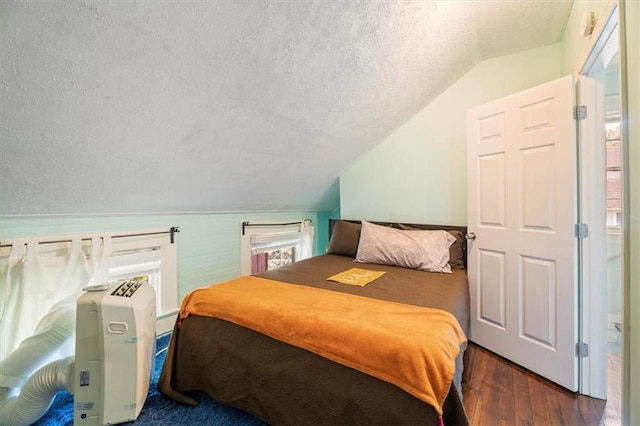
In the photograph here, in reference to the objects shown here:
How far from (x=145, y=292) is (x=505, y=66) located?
123 inches

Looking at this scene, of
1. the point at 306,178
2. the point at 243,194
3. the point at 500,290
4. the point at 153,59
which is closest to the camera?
the point at 153,59

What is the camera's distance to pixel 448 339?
1.02 meters

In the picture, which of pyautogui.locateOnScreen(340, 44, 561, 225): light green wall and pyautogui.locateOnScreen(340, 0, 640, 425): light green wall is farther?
pyautogui.locateOnScreen(340, 44, 561, 225): light green wall

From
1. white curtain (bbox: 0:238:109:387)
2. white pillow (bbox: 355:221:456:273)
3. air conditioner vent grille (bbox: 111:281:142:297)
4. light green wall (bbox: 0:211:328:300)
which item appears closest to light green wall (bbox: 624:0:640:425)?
white pillow (bbox: 355:221:456:273)

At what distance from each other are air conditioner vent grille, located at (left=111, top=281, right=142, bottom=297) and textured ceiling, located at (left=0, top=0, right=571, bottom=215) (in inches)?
25.6

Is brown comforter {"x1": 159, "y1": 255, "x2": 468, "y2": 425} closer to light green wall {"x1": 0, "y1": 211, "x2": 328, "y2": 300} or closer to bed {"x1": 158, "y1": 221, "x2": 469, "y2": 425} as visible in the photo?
bed {"x1": 158, "y1": 221, "x2": 469, "y2": 425}

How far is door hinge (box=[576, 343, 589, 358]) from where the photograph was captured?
60.7 inches

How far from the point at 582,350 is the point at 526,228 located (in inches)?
29.5

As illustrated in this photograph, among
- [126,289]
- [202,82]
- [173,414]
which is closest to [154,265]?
[126,289]

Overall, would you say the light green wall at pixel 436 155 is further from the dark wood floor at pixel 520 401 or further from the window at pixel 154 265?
the window at pixel 154 265

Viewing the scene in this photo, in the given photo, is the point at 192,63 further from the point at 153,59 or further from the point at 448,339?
the point at 448,339

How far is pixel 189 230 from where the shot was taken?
93.4 inches

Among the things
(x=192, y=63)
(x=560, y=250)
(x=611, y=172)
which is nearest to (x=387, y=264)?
(x=560, y=250)

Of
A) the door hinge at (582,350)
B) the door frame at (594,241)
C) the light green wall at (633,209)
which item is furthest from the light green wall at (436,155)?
the light green wall at (633,209)
